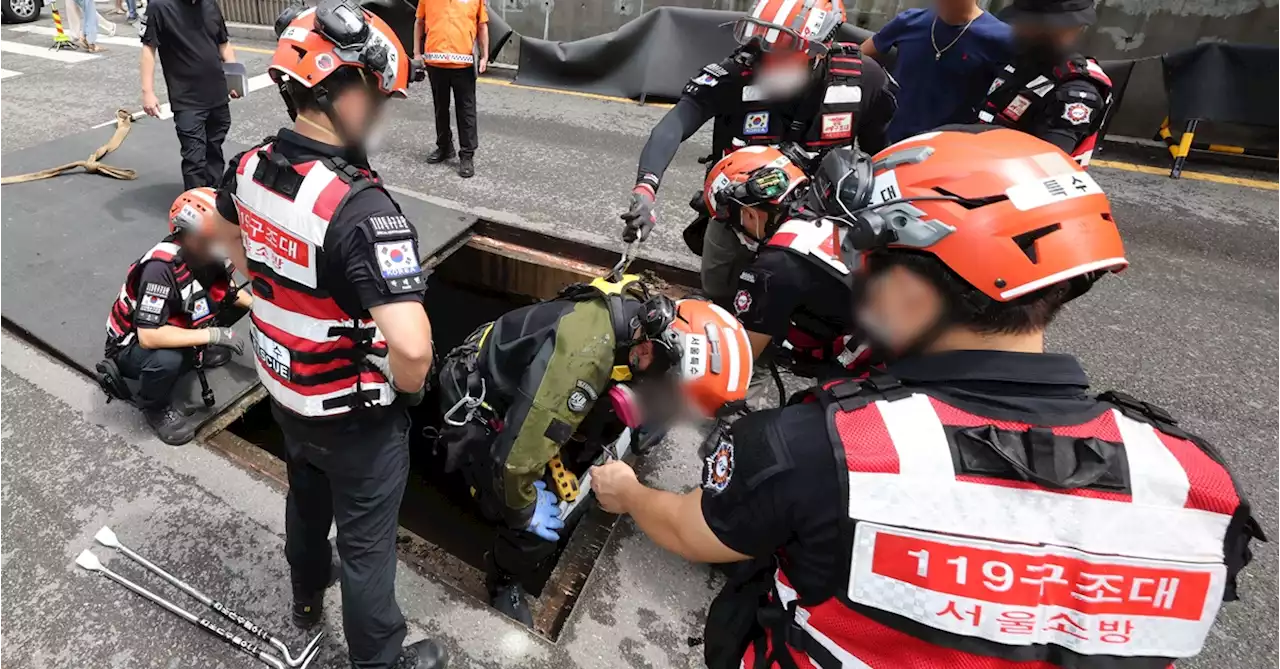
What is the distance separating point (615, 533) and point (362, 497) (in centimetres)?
109

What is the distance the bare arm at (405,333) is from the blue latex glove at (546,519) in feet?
3.48

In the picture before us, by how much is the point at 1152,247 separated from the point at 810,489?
5754 millimetres

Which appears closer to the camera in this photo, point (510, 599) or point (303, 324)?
point (303, 324)

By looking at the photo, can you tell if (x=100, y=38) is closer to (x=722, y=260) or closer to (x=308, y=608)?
(x=722, y=260)

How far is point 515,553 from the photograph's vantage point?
279 centimetres

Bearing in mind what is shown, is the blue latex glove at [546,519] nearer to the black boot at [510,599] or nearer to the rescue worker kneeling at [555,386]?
the rescue worker kneeling at [555,386]

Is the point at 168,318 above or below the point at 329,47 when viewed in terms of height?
below

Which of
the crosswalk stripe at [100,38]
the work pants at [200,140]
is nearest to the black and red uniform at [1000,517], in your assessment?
the work pants at [200,140]

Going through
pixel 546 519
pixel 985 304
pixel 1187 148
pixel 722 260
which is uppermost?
pixel 985 304

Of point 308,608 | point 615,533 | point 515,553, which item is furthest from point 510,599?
point 308,608

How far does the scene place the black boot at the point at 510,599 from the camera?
2.83 metres

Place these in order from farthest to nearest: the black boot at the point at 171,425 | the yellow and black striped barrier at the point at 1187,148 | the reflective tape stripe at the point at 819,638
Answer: the yellow and black striped barrier at the point at 1187,148, the black boot at the point at 171,425, the reflective tape stripe at the point at 819,638

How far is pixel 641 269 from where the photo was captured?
4.75 metres

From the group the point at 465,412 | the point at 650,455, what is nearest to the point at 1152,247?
the point at 650,455
